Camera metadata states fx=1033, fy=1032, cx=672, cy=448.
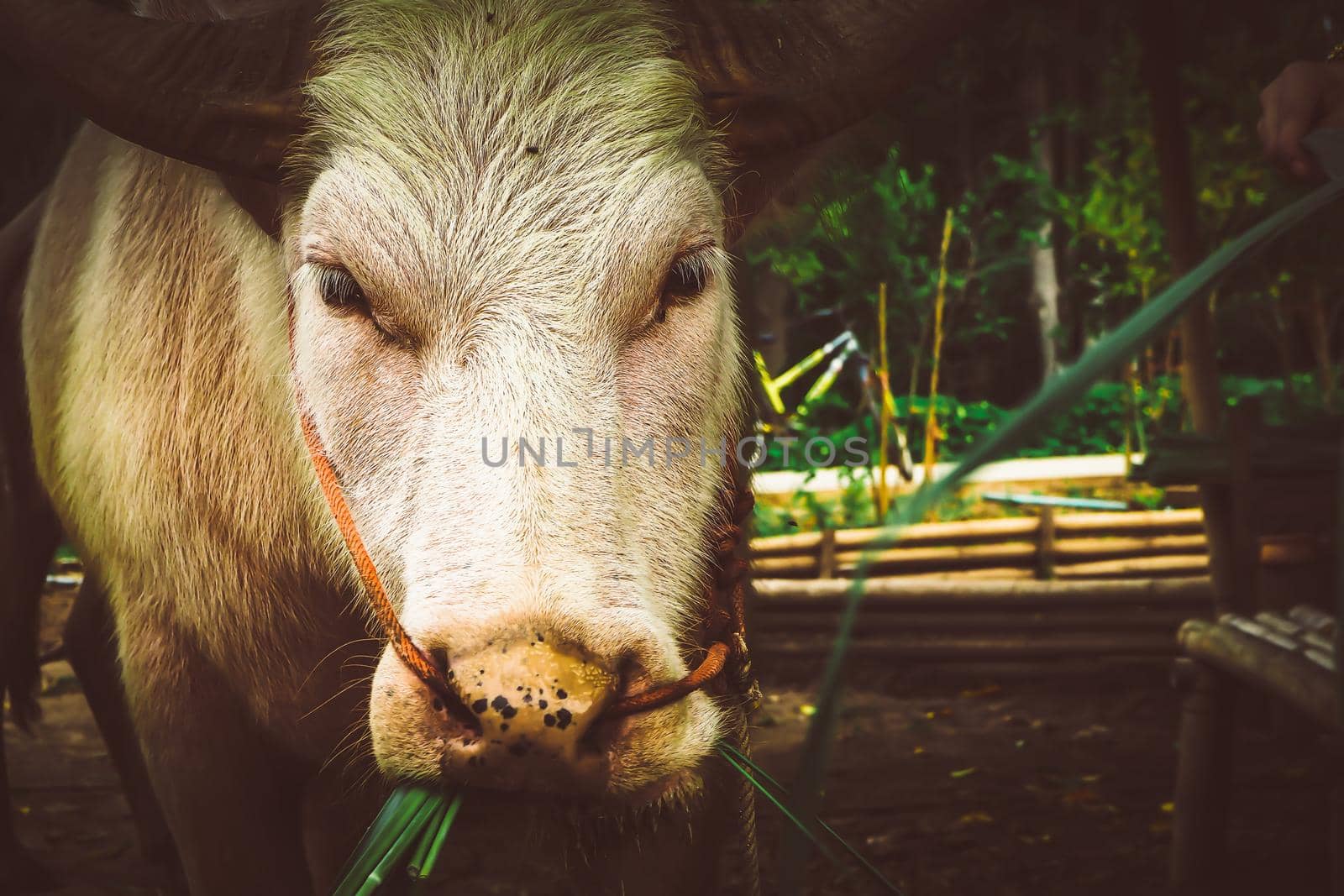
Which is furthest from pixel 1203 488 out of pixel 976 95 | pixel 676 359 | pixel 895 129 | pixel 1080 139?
pixel 1080 139

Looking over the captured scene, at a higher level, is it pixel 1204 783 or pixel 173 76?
pixel 173 76

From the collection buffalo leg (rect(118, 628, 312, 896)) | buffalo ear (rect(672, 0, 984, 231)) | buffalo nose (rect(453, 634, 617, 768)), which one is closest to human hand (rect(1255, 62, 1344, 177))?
buffalo ear (rect(672, 0, 984, 231))

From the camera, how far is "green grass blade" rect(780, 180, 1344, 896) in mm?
593

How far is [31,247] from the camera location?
10.3 feet

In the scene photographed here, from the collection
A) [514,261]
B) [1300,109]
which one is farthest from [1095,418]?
[514,261]

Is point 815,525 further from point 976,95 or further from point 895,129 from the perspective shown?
point 976,95

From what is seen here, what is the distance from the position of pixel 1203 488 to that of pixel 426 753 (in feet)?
11.7

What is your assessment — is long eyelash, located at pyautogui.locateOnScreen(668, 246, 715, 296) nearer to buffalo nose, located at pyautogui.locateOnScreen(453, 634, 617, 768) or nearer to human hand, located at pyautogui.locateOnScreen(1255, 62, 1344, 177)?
buffalo nose, located at pyautogui.locateOnScreen(453, 634, 617, 768)

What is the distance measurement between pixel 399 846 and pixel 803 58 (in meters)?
1.40

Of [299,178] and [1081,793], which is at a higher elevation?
[299,178]

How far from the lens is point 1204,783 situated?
3387 millimetres

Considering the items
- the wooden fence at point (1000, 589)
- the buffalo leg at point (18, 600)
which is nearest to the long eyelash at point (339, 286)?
the buffalo leg at point (18, 600)

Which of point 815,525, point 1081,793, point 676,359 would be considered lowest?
point 1081,793

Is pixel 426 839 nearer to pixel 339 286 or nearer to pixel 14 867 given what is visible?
pixel 339 286
